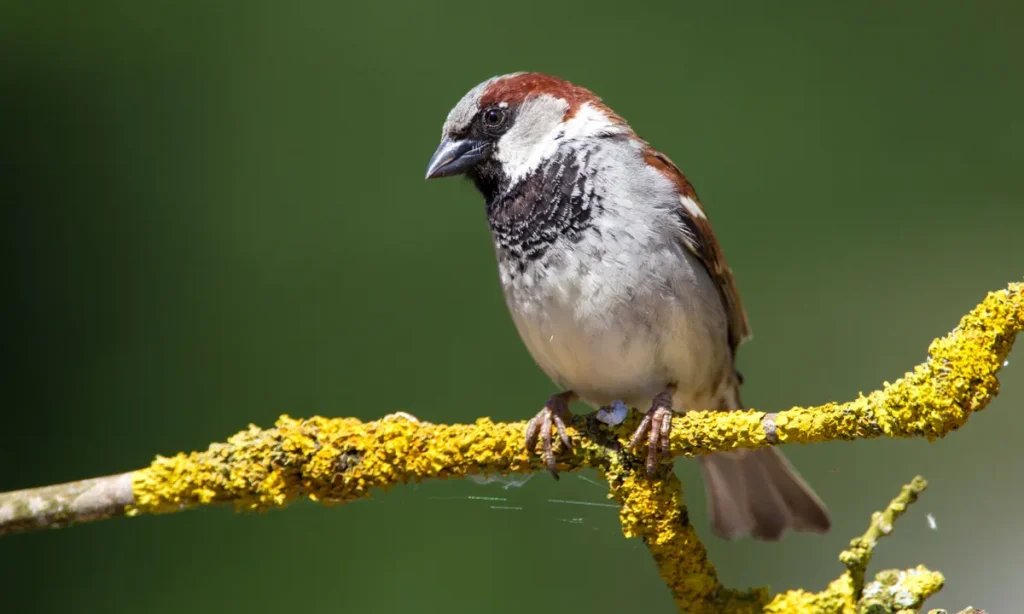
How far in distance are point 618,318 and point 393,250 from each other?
1.17 meters

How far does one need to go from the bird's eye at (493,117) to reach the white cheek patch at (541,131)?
0.03 meters

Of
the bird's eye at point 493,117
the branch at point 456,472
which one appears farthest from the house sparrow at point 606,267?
the branch at point 456,472

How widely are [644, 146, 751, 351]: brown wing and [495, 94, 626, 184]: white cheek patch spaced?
0.31 ft

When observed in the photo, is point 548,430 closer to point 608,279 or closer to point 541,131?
point 608,279

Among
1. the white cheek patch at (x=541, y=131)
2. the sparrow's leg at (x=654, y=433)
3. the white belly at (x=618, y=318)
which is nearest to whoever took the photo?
the sparrow's leg at (x=654, y=433)

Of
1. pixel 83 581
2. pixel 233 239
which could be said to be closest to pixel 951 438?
pixel 233 239

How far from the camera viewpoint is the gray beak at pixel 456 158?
1810mm

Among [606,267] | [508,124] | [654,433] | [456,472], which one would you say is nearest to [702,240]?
[606,267]

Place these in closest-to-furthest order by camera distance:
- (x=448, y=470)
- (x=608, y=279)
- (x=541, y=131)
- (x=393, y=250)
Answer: (x=448, y=470), (x=608, y=279), (x=541, y=131), (x=393, y=250)

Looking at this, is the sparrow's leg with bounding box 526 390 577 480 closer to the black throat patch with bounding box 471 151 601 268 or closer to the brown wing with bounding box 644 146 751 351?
the black throat patch with bounding box 471 151 601 268

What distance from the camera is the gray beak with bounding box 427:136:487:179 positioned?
181 cm

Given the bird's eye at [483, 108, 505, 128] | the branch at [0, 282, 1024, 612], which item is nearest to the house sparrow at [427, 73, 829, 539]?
the bird's eye at [483, 108, 505, 128]

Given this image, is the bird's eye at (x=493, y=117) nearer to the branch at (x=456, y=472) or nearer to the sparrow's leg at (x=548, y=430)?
the sparrow's leg at (x=548, y=430)

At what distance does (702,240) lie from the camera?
182 cm
